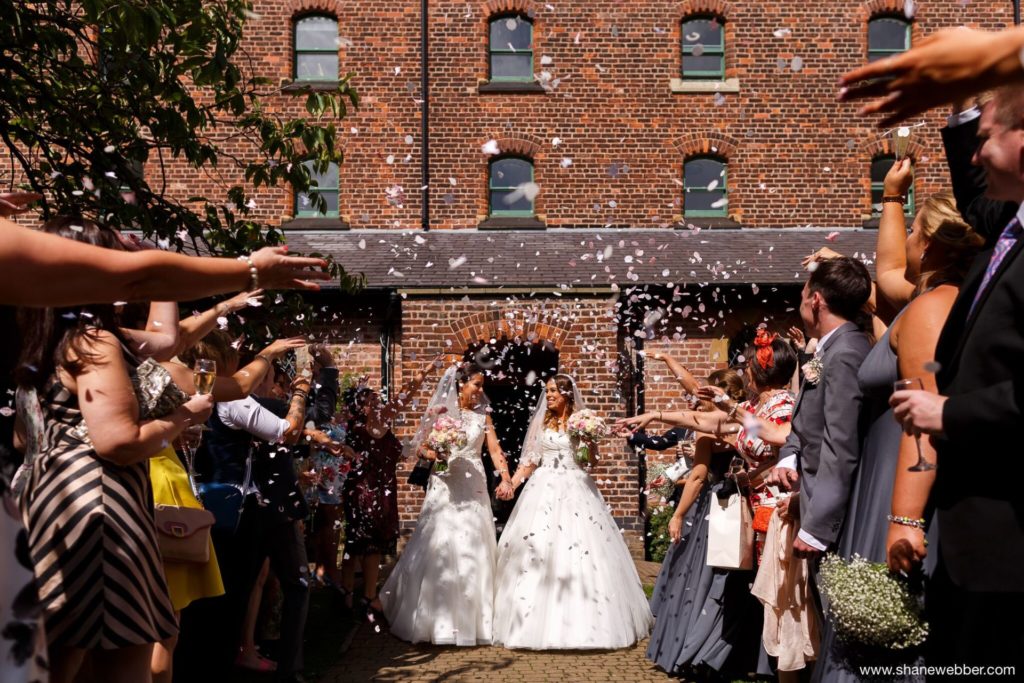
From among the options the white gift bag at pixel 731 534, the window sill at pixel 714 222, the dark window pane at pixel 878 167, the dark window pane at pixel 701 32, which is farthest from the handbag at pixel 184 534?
the dark window pane at pixel 878 167

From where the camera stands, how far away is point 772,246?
15.6 metres

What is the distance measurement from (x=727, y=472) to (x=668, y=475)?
8.91ft

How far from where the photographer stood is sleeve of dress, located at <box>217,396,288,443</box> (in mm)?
5730

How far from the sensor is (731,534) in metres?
6.21

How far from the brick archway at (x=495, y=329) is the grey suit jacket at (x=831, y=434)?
10343 millimetres

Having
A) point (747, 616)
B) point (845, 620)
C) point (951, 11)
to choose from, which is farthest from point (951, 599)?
point (951, 11)

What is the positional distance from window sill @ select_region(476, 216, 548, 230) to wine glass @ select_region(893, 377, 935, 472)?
44.1 feet

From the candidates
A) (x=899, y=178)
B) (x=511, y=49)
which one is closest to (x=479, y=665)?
(x=899, y=178)

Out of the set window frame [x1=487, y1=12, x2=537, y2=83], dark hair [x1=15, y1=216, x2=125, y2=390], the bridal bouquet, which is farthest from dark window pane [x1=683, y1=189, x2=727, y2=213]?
dark hair [x1=15, y1=216, x2=125, y2=390]

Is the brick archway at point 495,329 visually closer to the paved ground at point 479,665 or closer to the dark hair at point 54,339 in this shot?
the paved ground at point 479,665

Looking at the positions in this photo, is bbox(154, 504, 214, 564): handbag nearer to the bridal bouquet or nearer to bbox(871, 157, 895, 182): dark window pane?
the bridal bouquet

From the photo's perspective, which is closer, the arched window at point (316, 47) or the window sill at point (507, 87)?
the window sill at point (507, 87)

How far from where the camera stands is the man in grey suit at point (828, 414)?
143 inches

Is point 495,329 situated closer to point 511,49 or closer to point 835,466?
point 511,49
